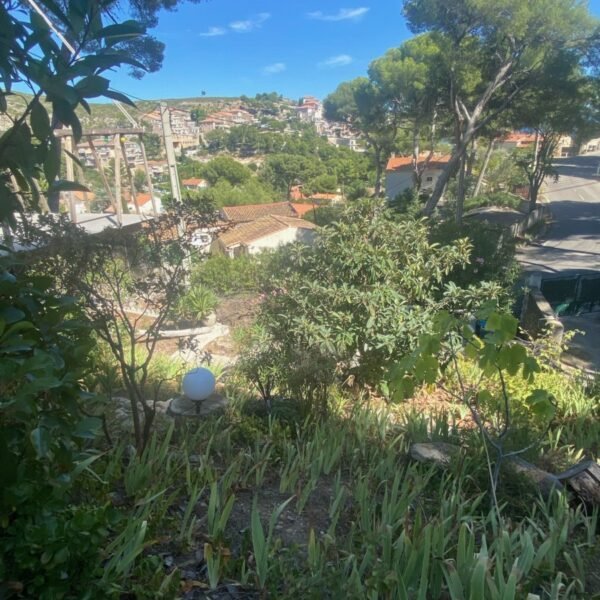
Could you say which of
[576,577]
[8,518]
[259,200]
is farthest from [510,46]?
[259,200]

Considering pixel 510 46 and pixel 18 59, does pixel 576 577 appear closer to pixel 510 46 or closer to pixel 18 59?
pixel 18 59

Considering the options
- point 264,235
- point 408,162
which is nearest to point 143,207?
point 264,235

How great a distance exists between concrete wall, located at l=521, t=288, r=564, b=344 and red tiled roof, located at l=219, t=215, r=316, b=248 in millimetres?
13235

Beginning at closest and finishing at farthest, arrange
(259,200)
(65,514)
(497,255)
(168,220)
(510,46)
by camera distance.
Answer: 1. (65,514)
2. (168,220)
3. (497,255)
4. (510,46)
5. (259,200)

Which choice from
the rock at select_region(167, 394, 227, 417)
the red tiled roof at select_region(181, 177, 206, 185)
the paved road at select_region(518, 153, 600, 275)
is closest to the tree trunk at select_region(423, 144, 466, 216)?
the paved road at select_region(518, 153, 600, 275)

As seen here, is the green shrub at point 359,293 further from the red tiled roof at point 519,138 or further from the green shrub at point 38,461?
the red tiled roof at point 519,138

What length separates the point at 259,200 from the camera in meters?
49.5

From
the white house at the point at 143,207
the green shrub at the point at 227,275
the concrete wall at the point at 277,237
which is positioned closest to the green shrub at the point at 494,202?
the concrete wall at the point at 277,237

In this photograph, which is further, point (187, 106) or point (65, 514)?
point (187, 106)

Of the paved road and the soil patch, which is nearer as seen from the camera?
the soil patch

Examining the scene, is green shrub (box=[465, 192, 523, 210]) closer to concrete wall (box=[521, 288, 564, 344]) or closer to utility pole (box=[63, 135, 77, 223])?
concrete wall (box=[521, 288, 564, 344])

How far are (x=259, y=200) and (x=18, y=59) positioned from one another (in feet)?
162

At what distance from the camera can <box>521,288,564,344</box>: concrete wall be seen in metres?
8.54

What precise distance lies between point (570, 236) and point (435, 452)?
868 inches
